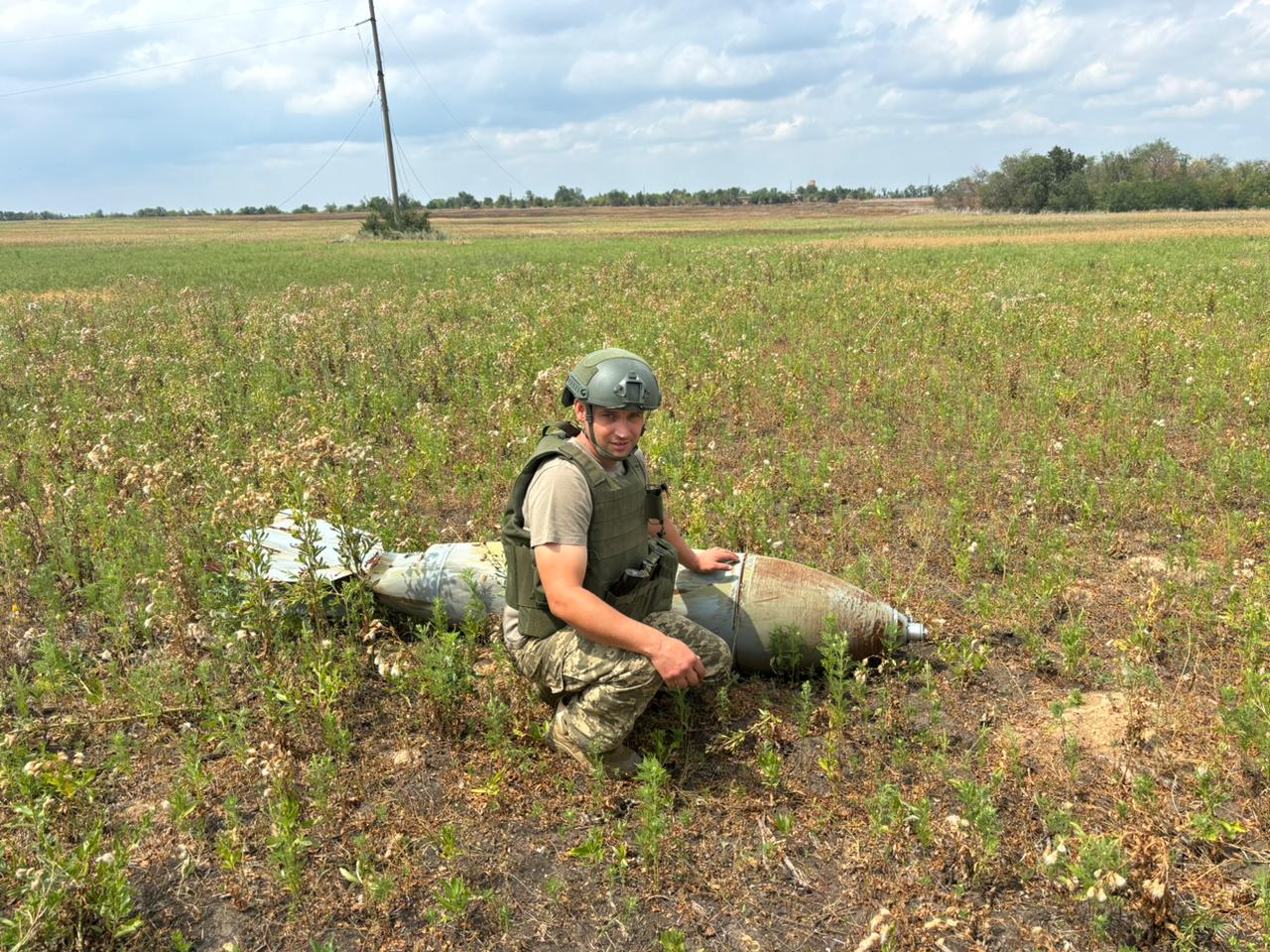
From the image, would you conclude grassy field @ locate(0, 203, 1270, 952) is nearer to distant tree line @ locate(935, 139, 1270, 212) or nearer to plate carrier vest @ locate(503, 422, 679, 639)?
plate carrier vest @ locate(503, 422, 679, 639)

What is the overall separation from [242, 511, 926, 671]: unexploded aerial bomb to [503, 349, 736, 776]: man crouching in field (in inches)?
16.9

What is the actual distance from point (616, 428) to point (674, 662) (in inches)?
39.2

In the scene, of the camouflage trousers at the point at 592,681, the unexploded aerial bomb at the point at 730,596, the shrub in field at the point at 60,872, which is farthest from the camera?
the unexploded aerial bomb at the point at 730,596

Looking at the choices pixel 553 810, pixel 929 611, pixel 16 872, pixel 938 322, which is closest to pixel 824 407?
pixel 929 611

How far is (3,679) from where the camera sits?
441 cm

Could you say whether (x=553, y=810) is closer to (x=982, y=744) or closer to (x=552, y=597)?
(x=552, y=597)

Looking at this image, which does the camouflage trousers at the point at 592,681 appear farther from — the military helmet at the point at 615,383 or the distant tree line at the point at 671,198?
the distant tree line at the point at 671,198

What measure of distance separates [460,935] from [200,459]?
204 inches

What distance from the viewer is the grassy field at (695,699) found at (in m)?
2.96

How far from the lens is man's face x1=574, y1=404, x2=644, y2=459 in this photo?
3559 mm

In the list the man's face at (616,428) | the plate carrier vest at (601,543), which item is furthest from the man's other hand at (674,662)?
the man's face at (616,428)

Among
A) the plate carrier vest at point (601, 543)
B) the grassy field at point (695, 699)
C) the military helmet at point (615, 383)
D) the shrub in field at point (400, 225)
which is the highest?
the shrub in field at point (400, 225)

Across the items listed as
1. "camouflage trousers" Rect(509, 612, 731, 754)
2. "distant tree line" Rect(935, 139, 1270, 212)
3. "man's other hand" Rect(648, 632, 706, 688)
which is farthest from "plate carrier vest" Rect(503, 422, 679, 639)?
"distant tree line" Rect(935, 139, 1270, 212)

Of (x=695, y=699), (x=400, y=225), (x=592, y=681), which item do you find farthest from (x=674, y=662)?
(x=400, y=225)
